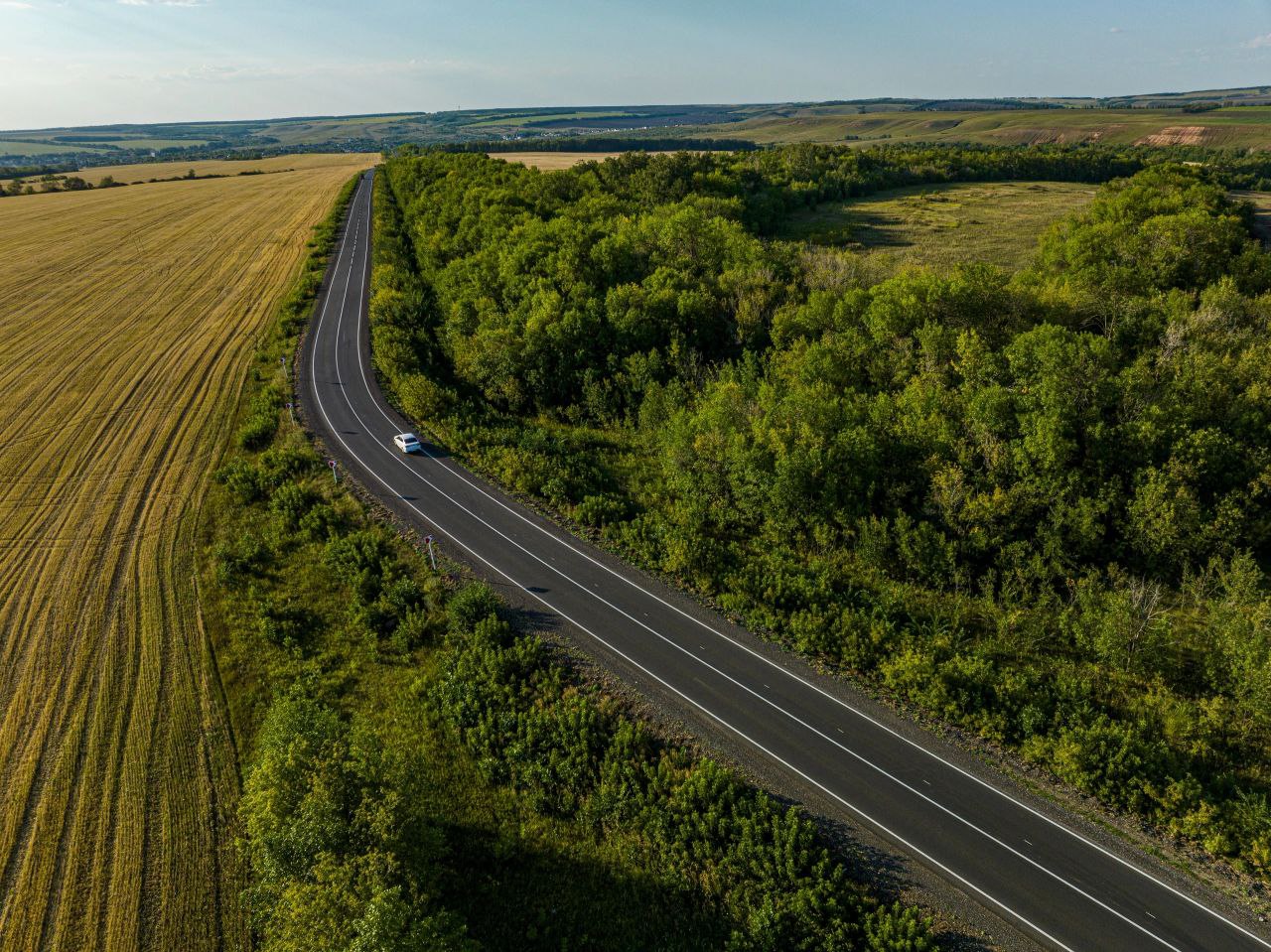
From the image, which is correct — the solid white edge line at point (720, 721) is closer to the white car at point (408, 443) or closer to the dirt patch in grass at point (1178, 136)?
the white car at point (408, 443)

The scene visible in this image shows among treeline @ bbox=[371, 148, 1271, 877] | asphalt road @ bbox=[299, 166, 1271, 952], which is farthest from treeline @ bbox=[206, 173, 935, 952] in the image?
treeline @ bbox=[371, 148, 1271, 877]

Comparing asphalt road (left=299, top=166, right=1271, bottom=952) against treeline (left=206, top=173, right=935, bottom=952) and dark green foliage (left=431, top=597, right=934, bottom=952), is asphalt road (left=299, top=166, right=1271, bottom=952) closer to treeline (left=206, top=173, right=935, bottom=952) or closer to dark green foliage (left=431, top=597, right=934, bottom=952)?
dark green foliage (left=431, top=597, right=934, bottom=952)

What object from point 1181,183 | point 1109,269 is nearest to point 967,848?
point 1109,269

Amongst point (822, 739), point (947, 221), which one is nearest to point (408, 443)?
point (822, 739)

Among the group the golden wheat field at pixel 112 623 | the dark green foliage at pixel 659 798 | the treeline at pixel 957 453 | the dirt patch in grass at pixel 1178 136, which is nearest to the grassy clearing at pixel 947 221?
the treeline at pixel 957 453

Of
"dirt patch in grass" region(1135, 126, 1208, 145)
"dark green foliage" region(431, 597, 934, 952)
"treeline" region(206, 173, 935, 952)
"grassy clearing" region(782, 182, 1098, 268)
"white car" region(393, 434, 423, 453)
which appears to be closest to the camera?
"treeline" region(206, 173, 935, 952)

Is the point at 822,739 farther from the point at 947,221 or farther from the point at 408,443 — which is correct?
Answer: the point at 947,221
